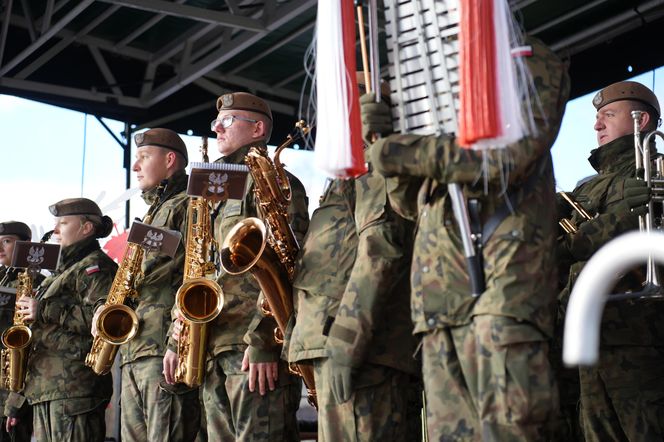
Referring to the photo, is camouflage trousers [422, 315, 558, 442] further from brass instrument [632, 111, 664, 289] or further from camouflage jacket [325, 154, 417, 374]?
brass instrument [632, 111, 664, 289]

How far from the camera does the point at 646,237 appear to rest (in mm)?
1753

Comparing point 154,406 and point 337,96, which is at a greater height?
point 337,96

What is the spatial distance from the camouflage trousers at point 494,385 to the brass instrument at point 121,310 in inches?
137

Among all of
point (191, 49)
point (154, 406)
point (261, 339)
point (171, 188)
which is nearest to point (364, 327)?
point (261, 339)

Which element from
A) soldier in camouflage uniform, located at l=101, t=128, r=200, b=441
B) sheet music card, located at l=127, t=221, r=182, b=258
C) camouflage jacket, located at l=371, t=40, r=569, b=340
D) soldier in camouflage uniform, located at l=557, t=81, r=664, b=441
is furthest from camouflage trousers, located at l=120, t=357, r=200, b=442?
camouflage jacket, located at l=371, t=40, r=569, b=340

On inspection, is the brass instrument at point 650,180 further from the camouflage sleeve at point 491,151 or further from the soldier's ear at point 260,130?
the soldier's ear at point 260,130

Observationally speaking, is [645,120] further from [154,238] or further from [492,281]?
[154,238]

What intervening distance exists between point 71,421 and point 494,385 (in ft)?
16.3

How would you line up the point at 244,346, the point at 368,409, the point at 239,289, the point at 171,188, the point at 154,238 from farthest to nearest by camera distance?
the point at 171,188 → the point at 154,238 → the point at 239,289 → the point at 244,346 → the point at 368,409

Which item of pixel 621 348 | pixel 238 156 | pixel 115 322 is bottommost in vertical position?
pixel 621 348

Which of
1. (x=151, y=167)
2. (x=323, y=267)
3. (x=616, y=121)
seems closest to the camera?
(x=323, y=267)

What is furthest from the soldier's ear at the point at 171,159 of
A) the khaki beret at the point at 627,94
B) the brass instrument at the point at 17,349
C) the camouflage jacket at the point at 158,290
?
the khaki beret at the point at 627,94

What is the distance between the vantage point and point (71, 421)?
25.8ft

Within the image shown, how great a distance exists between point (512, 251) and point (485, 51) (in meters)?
0.74
